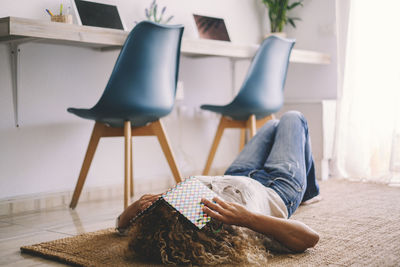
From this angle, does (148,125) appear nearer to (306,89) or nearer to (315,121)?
(315,121)

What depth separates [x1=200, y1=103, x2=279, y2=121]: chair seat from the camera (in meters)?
2.91

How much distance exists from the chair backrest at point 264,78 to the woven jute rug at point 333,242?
Result: 72 centimetres

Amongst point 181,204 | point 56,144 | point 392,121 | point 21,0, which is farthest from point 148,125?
point 392,121

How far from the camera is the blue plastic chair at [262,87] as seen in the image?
2869 mm

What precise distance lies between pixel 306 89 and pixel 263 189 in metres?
2.31

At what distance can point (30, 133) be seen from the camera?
98.2 inches

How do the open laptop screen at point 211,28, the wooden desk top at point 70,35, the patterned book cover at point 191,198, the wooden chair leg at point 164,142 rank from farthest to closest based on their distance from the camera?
the open laptop screen at point 211,28 → the wooden chair leg at point 164,142 → the wooden desk top at point 70,35 → the patterned book cover at point 191,198

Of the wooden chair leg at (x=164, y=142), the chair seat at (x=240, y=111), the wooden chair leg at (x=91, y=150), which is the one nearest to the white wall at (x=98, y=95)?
the wooden chair leg at (x=91, y=150)

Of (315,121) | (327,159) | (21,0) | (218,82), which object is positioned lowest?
(327,159)

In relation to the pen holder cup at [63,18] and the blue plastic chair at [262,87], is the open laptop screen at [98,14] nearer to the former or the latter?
the pen holder cup at [63,18]

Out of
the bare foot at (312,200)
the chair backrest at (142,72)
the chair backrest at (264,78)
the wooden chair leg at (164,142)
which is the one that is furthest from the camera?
the chair backrest at (264,78)

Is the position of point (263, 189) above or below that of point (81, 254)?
above

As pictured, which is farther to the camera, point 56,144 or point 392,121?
point 392,121

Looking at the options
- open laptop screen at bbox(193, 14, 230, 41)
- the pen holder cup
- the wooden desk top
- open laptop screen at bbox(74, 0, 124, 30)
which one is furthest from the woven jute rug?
open laptop screen at bbox(193, 14, 230, 41)
